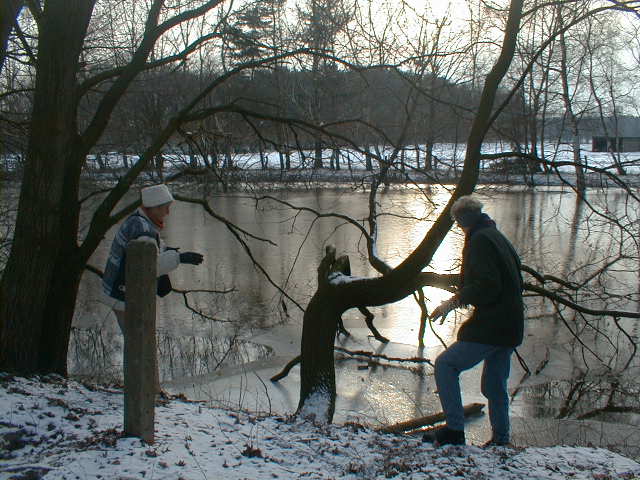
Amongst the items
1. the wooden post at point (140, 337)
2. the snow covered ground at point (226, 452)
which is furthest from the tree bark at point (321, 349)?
the wooden post at point (140, 337)

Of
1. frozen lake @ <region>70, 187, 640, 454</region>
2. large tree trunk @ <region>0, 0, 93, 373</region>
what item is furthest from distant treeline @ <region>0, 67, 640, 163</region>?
large tree trunk @ <region>0, 0, 93, 373</region>

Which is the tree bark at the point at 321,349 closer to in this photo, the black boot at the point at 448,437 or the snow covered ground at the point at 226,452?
the snow covered ground at the point at 226,452

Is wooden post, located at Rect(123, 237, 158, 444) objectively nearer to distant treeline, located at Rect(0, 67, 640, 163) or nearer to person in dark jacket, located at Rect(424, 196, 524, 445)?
person in dark jacket, located at Rect(424, 196, 524, 445)

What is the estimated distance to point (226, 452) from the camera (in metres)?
3.66

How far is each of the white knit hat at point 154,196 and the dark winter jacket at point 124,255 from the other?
0.34ft

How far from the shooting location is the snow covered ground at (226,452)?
10.7 feet

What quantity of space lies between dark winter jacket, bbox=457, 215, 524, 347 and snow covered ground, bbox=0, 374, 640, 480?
0.72 meters

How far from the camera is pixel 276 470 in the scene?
3.48 metres

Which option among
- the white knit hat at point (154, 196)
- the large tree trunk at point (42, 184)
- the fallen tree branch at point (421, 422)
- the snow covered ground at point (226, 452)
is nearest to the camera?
the snow covered ground at point (226, 452)

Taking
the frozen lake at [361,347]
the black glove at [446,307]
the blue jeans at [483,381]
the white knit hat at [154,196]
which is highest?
the white knit hat at [154,196]

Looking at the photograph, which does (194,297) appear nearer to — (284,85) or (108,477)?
(284,85)

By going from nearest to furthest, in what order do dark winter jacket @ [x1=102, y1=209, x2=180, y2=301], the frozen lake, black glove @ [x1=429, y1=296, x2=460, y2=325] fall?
black glove @ [x1=429, y1=296, x2=460, y2=325]
dark winter jacket @ [x1=102, y1=209, x2=180, y2=301]
the frozen lake

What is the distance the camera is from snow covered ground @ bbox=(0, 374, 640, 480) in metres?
3.27

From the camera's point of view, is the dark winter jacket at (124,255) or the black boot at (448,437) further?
the dark winter jacket at (124,255)
